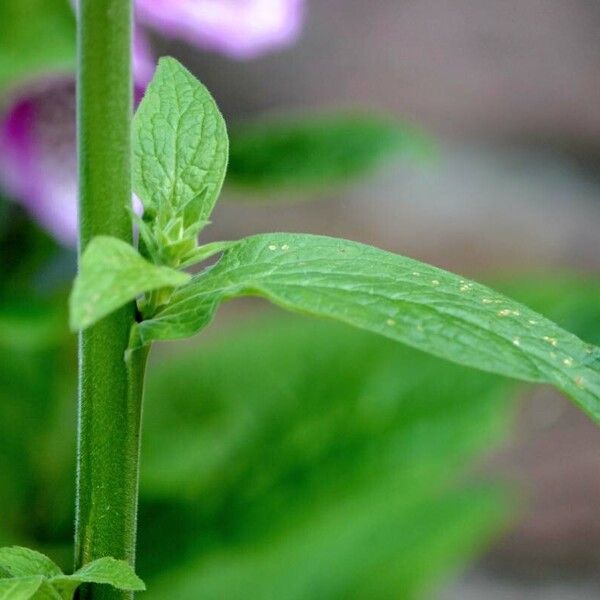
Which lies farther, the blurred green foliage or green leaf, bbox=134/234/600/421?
the blurred green foliage

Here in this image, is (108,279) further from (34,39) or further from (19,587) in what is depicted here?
(34,39)

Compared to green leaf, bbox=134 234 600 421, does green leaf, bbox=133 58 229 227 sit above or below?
above

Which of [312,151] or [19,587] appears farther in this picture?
[312,151]

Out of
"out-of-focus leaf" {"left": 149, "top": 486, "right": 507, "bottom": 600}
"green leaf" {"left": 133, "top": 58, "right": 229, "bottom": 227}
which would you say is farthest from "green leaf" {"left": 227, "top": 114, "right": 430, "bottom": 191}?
"green leaf" {"left": 133, "top": 58, "right": 229, "bottom": 227}

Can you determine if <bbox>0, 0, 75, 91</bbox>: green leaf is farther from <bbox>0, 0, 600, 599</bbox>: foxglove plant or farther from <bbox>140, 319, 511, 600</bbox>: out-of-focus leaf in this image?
<bbox>0, 0, 600, 599</bbox>: foxglove plant

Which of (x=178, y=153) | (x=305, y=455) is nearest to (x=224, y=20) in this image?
(x=305, y=455)

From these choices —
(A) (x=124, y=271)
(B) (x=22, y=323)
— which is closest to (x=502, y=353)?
(A) (x=124, y=271)

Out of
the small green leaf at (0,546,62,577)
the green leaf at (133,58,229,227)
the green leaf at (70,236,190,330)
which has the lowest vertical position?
the small green leaf at (0,546,62,577)

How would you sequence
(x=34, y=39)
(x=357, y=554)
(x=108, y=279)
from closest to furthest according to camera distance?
(x=108, y=279), (x=34, y=39), (x=357, y=554)

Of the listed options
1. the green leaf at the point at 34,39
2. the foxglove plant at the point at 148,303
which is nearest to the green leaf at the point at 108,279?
the foxglove plant at the point at 148,303
